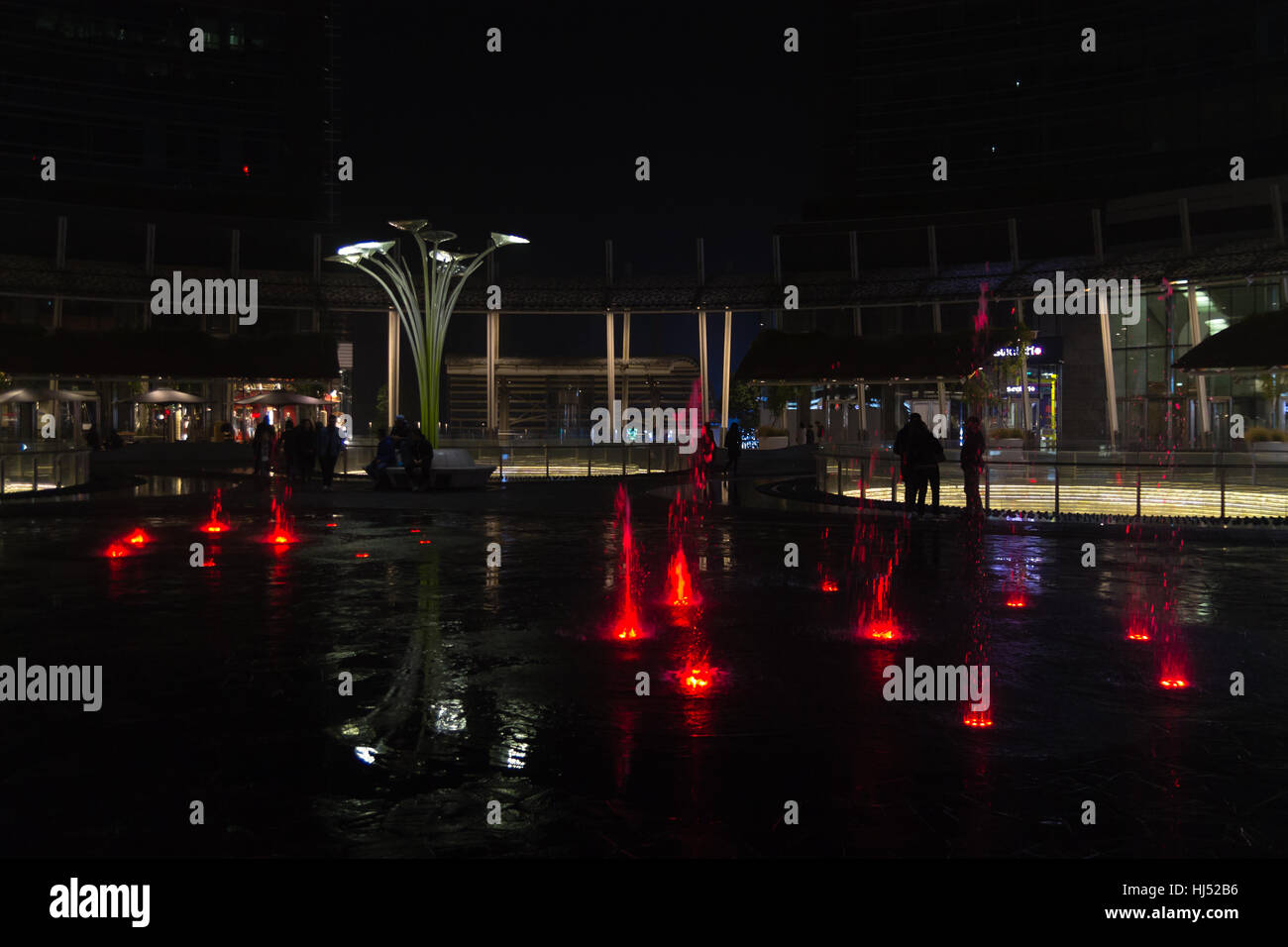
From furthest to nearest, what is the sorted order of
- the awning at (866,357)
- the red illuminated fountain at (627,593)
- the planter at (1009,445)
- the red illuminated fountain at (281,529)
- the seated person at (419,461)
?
the awning at (866,357) → the planter at (1009,445) → the seated person at (419,461) → the red illuminated fountain at (281,529) → the red illuminated fountain at (627,593)

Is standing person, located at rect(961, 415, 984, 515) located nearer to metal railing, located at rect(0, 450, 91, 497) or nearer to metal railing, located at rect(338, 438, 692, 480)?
metal railing, located at rect(338, 438, 692, 480)

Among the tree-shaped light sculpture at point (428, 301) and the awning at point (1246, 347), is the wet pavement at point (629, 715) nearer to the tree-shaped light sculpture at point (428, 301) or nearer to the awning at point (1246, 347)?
the tree-shaped light sculpture at point (428, 301)

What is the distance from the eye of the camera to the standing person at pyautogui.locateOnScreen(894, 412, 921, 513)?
21312mm

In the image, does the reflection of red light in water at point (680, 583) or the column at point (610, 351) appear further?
the column at point (610, 351)

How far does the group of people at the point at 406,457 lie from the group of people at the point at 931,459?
455 inches

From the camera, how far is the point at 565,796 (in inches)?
207

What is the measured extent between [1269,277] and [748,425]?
34.8m

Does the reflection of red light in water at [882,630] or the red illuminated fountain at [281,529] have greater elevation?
the red illuminated fountain at [281,529]
